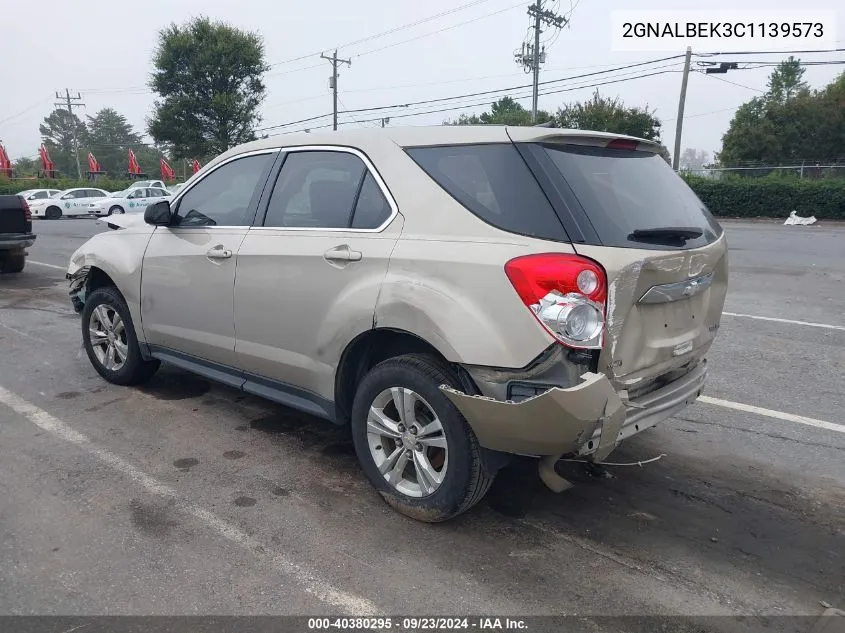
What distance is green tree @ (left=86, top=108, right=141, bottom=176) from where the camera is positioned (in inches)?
3531

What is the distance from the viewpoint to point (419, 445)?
313cm

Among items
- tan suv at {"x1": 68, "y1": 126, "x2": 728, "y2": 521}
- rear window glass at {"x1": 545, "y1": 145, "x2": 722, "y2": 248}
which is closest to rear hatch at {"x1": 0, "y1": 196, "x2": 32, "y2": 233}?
tan suv at {"x1": 68, "y1": 126, "x2": 728, "y2": 521}

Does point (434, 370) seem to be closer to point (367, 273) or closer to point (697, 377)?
point (367, 273)

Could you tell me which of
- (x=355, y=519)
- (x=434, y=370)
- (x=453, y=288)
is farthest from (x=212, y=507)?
(x=453, y=288)

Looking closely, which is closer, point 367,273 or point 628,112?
point 367,273

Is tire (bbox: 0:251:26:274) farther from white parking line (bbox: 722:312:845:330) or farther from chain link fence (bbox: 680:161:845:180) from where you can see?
chain link fence (bbox: 680:161:845:180)

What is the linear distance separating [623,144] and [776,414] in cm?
247

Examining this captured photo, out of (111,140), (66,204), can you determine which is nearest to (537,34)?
(66,204)

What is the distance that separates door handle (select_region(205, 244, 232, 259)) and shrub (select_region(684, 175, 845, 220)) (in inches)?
1084

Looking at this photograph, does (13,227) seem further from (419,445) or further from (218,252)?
(419,445)

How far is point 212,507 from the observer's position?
3.31 m

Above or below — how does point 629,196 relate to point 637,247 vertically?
above

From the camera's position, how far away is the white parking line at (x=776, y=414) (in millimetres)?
4367

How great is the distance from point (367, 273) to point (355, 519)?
1195mm
